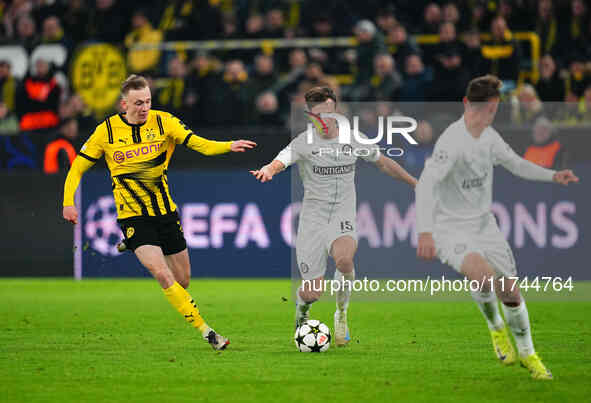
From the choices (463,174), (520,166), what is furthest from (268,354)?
(520,166)

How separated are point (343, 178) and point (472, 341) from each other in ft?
6.04

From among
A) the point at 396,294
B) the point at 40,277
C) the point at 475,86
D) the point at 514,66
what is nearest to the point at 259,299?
the point at 396,294

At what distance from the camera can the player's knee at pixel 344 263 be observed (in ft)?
30.8

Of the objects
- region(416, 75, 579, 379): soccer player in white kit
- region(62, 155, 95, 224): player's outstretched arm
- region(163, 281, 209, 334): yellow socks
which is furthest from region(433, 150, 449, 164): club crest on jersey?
region(62, 155, 95, 224): player's outstretched arm

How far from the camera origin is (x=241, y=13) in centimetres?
1939

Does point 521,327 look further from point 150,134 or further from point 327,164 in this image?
point 150,134

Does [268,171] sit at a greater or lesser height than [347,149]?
lesser

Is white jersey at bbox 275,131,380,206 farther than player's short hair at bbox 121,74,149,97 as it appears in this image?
Yes

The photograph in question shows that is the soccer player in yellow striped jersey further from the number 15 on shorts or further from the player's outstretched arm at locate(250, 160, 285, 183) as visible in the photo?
the number 15 on shorts

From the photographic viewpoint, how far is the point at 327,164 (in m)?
9.53

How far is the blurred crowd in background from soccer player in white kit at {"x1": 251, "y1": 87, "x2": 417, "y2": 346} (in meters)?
5.09

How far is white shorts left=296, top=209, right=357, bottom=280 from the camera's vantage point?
31.1 ft

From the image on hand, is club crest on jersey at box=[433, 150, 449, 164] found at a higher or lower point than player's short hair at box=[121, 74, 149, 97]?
lower

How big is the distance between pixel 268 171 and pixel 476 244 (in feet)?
6.41
